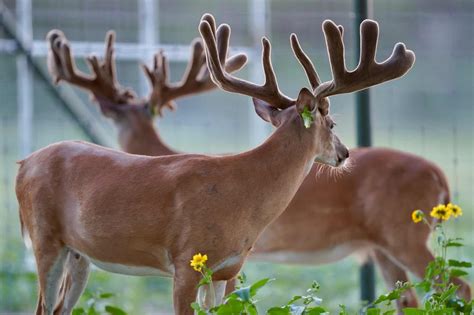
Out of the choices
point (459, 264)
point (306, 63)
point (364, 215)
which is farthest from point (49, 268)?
point (364, 215)

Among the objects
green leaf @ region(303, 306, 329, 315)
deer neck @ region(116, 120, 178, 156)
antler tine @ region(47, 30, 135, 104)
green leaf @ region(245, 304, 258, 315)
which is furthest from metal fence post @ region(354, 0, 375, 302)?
green leaf @ region(245, 304, 258, 315)

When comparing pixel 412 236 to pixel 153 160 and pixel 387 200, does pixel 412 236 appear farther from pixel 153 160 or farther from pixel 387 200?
pixel 153 160

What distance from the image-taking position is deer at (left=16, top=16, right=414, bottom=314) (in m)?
4.89

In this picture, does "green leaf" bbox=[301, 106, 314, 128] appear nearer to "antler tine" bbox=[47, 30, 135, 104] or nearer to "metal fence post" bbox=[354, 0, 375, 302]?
"metal fence post" bbox=[354, 0, 375, 302]

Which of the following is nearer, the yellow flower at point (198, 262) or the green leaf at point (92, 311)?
the yellow flower at point (198, 262)

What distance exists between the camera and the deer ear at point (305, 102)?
4.91 meters

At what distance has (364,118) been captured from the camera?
7266 millimetres

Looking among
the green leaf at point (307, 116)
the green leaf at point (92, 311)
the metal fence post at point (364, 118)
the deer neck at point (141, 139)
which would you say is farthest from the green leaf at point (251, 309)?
the deer neck at point (141, 139)

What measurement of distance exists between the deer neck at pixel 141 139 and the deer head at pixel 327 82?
112 inches

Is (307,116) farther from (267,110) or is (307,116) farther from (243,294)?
(243,294)

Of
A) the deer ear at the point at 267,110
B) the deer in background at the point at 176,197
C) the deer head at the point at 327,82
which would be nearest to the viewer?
the deer in background at the point at 176,197

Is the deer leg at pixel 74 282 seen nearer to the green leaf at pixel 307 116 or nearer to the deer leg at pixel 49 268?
the deer leg at pixel 49 268

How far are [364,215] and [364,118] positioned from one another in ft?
1.90

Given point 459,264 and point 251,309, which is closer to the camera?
point 251,309
